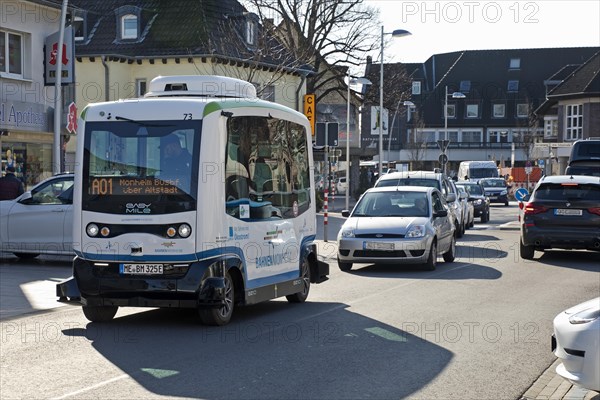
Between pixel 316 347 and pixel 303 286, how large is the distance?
3.60 meters

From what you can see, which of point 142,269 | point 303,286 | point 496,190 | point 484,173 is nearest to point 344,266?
point 303,286

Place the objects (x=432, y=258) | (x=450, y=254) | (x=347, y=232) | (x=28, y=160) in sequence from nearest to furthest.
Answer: (x=347, y=232) → (x=432, y=258) → (x=450, y=254) → (x=28, y=160)

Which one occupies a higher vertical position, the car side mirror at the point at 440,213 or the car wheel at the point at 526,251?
the car side mirror at the point at 440,213

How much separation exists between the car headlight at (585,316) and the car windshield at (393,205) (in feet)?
38.1

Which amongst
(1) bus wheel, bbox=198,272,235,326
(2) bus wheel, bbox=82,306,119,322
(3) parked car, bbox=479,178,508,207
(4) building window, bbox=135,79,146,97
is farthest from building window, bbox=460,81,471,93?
(1) bus wheel, bbox=198,272,235,326

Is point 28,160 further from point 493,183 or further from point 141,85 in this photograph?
point 493,183

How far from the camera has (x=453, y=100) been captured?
355 ft

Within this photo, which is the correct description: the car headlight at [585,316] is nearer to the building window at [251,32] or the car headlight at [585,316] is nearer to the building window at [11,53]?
the building window at [11,53]

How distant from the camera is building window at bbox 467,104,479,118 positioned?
356ft

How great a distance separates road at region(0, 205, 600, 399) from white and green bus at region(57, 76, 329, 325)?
465 millimetres

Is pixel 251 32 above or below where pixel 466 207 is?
above

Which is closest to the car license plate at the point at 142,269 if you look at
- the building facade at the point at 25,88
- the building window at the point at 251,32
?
the building facade at the point at 25,88

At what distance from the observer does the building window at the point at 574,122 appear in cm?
7494

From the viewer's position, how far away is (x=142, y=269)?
1109 cm
